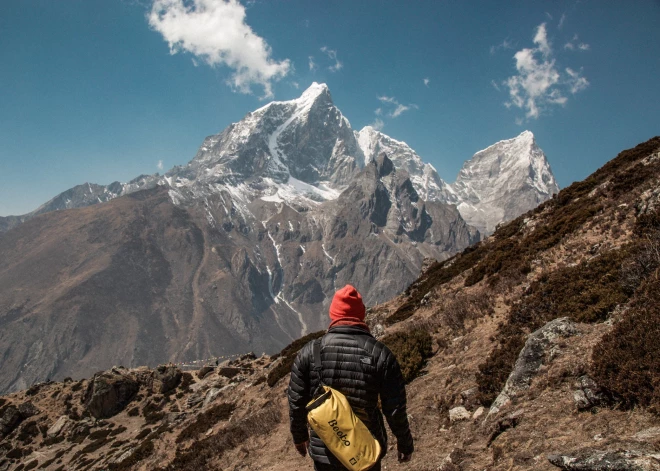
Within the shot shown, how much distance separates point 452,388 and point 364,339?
6854 millimetres

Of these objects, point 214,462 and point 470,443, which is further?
point 214,462

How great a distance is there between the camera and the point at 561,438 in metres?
6.52

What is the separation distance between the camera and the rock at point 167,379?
43.8 metres

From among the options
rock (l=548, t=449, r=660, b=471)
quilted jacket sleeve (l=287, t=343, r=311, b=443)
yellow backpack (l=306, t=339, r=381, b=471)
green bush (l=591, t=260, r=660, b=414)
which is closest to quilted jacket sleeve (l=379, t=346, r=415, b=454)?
yellow backpack (l=306, t=339, r=381, b=471)

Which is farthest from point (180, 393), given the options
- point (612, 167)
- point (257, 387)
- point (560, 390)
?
point (612, 167)

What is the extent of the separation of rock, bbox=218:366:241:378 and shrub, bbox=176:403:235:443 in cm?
1661

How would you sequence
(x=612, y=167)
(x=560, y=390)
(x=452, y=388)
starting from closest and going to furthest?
1. (x=560, y=390)
2. (x=452, y=388)
3. (x=612, y=167)

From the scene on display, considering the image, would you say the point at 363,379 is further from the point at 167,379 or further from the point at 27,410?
the point at 27,410

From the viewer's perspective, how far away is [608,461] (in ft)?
16.1

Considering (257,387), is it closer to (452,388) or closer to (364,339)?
(452,388)

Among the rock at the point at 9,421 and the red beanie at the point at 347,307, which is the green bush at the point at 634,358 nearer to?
the red beanie at the point at 347,307

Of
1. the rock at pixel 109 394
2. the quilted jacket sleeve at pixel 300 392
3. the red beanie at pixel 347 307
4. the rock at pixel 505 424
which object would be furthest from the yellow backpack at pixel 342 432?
the rock at pixel 109 394

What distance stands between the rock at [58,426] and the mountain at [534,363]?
1968cm

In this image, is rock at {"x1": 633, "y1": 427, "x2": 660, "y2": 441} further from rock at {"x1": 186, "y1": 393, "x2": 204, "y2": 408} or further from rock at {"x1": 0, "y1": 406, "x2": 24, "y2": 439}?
rock at {"x1": 0, "y1": 406, "x2": 24, "y2": 439}
